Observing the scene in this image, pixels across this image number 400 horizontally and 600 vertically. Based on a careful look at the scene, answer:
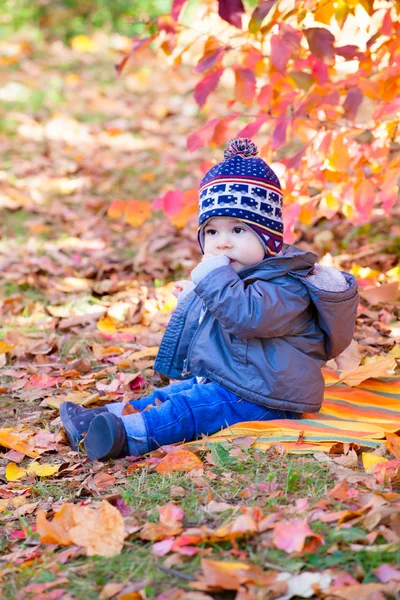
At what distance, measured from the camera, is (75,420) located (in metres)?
2.70

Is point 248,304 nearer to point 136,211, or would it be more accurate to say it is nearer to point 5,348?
point 5,348

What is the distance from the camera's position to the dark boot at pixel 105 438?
2537mm

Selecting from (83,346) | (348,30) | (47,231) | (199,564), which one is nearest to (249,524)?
Result: (199,564)

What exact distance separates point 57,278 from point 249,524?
11.0 feet

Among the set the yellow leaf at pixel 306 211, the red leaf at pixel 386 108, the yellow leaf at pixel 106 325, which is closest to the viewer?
the red leaf at pixel 386 108

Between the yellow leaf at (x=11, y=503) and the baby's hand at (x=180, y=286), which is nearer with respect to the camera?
the yellow leaf at (x=11, y=503)

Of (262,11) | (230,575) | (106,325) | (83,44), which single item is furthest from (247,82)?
(83,44)

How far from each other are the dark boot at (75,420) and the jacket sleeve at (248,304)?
0.58m

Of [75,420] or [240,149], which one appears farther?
[240,149]

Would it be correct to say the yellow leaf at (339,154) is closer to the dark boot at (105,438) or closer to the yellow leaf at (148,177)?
the dark boot at (105,438)

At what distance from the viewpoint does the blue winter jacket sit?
8.56 ft

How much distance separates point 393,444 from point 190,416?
72 centimetres

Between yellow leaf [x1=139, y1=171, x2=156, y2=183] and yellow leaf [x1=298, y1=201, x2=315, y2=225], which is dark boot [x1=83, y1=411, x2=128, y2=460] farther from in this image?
yellow leaf [x1=139, y1=171, x2=156, y2=183]

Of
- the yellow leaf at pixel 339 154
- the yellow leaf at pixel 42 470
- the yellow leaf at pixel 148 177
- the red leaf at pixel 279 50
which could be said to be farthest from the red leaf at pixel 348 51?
the yellow leaf at pixel 148 177
